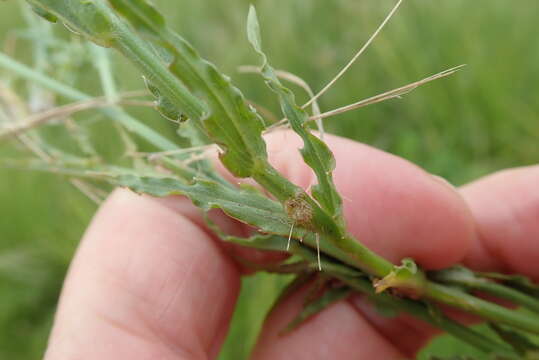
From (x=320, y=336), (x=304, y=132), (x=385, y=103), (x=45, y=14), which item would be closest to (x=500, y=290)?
(x=320, y=336)

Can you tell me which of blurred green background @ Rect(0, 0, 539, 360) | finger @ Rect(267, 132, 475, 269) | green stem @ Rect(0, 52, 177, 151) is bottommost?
finger @ Rect(267, 132, 475, 269)

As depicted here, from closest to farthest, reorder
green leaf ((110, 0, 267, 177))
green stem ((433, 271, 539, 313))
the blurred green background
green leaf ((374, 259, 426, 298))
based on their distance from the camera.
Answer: green leaf ((110, 0, 267, 177)), green leaf ((374, 259, 426, 298)), green stem ((433, 271, 539, 313)), the blurred green background

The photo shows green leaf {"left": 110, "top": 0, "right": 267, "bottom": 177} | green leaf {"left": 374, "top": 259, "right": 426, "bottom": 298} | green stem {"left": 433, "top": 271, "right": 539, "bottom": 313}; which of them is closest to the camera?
green leaf {"left": 110, "top": 0, "right": 267, "bottom": 177}

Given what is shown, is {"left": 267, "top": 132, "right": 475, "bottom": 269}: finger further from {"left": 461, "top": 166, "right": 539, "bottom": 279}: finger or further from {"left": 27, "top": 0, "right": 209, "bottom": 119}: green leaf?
{"left": 27, "top": 0, "right": 209, "bottom": 119}: green leaf

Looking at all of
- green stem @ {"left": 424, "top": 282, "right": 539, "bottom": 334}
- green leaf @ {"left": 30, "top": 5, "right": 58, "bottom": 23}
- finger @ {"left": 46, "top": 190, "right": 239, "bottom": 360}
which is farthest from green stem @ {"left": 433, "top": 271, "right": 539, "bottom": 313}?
green leaf @ {"left": 30, "top": 5, "right": 58, "bottom": 23}

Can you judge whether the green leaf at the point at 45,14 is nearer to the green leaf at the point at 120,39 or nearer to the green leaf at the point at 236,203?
the green leaf at the point at 120,39

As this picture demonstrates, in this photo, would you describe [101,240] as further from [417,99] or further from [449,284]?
[417,99]

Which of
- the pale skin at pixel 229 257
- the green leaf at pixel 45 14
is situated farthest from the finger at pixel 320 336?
the green leaf at pixel 45 14
